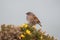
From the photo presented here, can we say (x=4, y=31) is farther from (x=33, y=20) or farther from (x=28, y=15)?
(x=28, y=15)

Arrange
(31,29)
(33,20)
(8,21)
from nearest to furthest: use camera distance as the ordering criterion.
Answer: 1. (31,29)
2. (33,20)
3. (8,21)

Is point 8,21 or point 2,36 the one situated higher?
point 8,21

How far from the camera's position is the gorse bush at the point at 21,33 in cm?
183

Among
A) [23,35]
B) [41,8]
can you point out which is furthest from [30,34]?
[41,8]

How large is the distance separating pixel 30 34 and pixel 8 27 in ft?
0.57

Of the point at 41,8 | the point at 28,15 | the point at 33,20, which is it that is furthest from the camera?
the point at 41,8

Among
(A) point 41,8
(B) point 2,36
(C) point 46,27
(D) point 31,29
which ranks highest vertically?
(A) point 41,8

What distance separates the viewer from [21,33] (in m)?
1.89

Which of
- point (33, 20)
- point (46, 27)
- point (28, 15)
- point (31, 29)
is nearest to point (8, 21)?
point (46, 27)

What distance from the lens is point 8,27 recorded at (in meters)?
1.91

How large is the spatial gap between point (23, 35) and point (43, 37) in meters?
0.19

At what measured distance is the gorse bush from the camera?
1.83m

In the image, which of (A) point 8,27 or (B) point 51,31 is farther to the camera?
(B) point 51,31

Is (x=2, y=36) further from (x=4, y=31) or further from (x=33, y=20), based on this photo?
(x=33, y=20)
